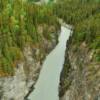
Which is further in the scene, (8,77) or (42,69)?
(42,69)

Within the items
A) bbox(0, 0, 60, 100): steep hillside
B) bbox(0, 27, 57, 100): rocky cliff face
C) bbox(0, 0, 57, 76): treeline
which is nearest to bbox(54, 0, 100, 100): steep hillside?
bbox(0, 27, 57, 100): rocky cliff face

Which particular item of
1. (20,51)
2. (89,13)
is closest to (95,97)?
(20,51)

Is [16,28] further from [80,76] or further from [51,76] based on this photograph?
[80,76]

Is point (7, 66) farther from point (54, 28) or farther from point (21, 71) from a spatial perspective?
point (54, 28)

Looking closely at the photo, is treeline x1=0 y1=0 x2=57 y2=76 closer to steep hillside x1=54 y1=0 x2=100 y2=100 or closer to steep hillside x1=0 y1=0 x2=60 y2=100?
steep hillside x1=0 y1=0 x2=60 y2=100

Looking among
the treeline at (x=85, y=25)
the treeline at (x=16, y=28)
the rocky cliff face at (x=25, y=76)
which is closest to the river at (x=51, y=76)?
the rocky cliff face at (x=25, y=76)

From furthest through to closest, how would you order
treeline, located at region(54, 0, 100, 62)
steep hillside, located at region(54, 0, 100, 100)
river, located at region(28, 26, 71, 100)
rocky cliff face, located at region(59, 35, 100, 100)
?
treeline, located at region(54, 0, 100, 62) → river, located at region(28, 26, 71, 100) → steep hillside, located at region(54, 0, 100, 100) → rocky cliff face, located at region(59, 35, 100, 100)

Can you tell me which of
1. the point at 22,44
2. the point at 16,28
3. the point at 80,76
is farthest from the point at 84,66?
the point at 16,28

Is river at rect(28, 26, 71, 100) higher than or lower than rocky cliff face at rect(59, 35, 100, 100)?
lower
